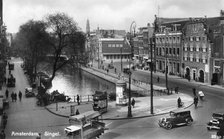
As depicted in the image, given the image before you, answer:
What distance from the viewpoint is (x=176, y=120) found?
26828 millimetres

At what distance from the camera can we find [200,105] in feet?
121

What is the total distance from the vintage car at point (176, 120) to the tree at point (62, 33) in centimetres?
2589

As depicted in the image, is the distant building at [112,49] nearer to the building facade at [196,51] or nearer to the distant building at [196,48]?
the distant building at [196,48]

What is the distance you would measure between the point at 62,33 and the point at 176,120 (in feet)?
93.7

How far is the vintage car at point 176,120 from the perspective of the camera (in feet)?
86.7

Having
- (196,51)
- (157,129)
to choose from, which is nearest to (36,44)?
(196,51)

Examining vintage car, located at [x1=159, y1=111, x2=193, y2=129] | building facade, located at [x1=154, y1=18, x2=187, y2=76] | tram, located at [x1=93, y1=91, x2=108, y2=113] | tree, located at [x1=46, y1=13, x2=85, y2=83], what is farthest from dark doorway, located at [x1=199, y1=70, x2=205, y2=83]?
vintage car, located at [x1=159, y1=111, x2=193, y2=129]

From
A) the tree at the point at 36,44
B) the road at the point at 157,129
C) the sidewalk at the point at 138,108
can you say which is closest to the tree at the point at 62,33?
the tree at the point at 36,44

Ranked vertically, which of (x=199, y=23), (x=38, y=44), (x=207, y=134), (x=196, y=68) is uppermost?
(x=199, y=23)

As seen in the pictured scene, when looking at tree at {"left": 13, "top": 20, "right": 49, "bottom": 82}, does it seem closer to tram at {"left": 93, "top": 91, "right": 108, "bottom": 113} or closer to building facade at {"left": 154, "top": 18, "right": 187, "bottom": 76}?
tram at {"left": 93, "top": 91, "right": 108, "bottom": 113}

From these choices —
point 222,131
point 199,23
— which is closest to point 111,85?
point 199,23

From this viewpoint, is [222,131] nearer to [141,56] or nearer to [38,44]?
[38,44]

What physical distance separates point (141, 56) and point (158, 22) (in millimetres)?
15281

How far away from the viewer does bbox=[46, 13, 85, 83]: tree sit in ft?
158
